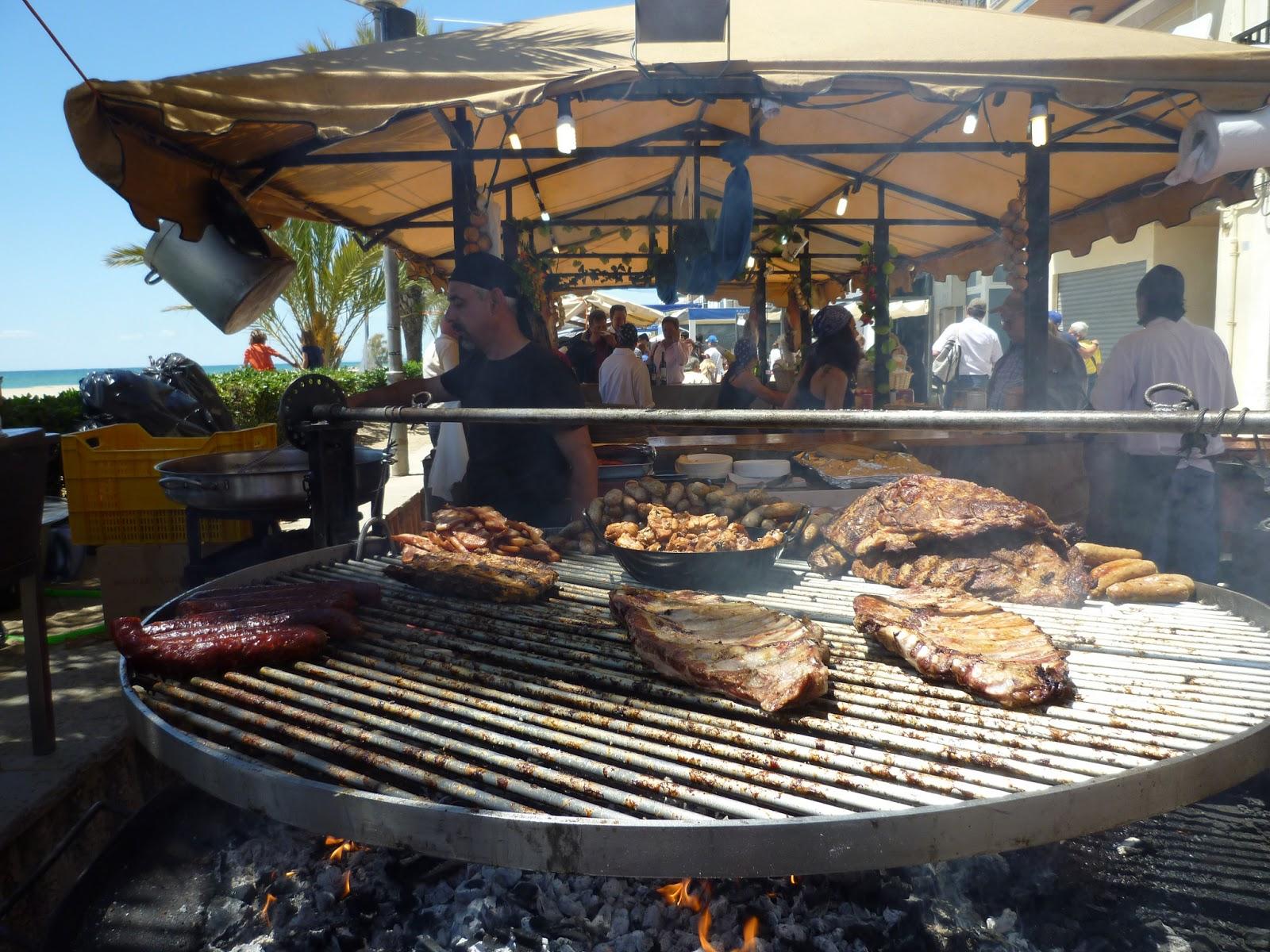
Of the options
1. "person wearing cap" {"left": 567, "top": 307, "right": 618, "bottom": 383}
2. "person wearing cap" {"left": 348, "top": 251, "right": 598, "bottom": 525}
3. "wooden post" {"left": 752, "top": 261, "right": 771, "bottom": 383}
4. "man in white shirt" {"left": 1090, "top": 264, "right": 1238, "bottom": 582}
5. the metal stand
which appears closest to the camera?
the metal stand

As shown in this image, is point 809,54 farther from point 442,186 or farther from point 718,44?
point 442,186

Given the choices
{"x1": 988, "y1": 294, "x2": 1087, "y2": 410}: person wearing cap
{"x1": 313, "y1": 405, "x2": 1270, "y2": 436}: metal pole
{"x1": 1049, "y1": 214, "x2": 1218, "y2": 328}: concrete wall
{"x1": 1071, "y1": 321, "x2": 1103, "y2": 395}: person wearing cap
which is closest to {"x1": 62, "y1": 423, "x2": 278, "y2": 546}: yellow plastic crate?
{"x1": 313, "y1": 405, "x2": 1270, "y2": 436}: metal pole

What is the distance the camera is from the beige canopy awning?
14.9 feet

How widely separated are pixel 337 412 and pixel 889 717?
8.22 ft

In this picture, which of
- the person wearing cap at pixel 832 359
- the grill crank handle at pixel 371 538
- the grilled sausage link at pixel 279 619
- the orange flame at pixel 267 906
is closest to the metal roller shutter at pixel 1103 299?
the person wearing cap at pixel 832 359

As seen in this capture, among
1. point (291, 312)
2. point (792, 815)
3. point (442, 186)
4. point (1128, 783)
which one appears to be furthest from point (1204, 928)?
point (291, 312)

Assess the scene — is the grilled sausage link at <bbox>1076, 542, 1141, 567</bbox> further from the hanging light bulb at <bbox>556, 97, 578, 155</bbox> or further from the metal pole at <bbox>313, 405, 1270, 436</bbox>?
the hanging light bulb at <bbox>556, 97, 578, 155</bbox>

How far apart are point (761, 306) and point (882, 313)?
4772 mm

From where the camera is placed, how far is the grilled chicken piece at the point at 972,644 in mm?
2100

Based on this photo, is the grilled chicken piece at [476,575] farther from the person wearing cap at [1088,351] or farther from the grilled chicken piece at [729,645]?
the person wearing cap at [1088,351]

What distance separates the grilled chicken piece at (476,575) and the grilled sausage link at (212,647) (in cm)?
64

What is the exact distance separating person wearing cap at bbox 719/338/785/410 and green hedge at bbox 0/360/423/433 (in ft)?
16.1

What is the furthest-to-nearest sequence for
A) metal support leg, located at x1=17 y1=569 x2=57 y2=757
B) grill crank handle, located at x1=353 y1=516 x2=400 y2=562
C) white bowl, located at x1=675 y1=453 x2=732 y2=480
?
1. white bowl, located at x1=675 y1=453 x2=732 y2=480
2. metal support leg, located at x1=17 y1=569 x2=57 y2=757
3. grill crank handle, located at x1=353 y1=516 x2=400 y2=562

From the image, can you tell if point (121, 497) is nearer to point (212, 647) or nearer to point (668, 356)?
point (212, 647)
